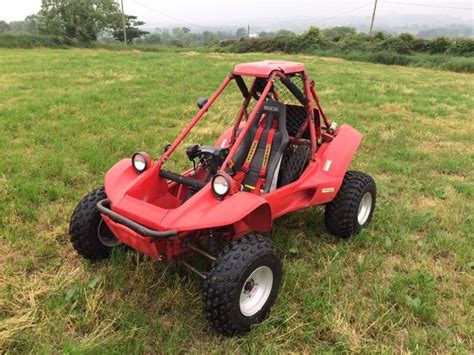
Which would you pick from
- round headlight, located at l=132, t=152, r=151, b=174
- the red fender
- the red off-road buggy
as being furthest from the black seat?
round headlight, located at l=132, t=152, r=151, b=174

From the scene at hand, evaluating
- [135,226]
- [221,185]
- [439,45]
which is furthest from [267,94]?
[439,45]

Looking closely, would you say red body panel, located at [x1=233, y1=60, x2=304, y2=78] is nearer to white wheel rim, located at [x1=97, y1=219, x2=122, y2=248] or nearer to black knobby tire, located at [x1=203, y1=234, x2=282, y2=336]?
black knobby tire, located at [x1=203, y1=234, x2=282, y2=336]

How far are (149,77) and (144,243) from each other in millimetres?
10260

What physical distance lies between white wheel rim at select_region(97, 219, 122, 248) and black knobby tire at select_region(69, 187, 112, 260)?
0.12 feet

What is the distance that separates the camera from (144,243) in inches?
113

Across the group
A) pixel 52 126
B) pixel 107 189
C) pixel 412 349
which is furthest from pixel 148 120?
pixel 412 349

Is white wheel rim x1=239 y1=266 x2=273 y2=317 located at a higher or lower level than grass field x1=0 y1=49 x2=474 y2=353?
higher

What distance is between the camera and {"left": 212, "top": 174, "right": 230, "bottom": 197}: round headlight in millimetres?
2994

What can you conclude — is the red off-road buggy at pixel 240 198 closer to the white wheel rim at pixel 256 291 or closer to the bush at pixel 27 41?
the white wheel rim at pixel 256 291

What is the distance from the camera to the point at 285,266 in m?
3.65

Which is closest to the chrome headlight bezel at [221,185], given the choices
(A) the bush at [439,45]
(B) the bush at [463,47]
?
(B) the bush at [463,47]

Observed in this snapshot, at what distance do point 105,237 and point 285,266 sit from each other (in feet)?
4.83

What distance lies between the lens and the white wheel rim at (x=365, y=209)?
427 cm

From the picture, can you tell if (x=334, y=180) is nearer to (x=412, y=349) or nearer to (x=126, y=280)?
(x=412, y=349)
